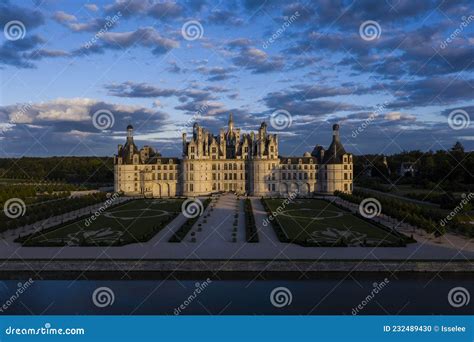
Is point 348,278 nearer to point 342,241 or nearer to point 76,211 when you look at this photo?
point 342,241

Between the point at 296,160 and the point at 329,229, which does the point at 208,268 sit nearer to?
the point at 329,229

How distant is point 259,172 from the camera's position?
212 ft

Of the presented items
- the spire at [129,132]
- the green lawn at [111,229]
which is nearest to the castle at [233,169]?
the spire at [129,132]

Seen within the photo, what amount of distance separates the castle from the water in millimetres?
41378

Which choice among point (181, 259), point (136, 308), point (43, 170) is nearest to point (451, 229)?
point (181, 259)

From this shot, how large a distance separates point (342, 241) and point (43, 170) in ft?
306
